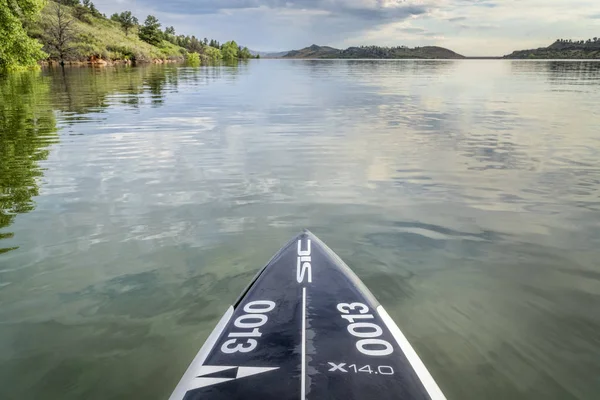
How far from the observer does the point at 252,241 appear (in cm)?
779

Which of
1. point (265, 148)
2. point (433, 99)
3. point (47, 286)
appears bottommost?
point (47, 286)

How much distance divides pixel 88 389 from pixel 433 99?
30.6m

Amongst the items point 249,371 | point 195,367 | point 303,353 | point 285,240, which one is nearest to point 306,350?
point 303,353

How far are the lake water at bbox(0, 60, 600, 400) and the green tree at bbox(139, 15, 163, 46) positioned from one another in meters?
163

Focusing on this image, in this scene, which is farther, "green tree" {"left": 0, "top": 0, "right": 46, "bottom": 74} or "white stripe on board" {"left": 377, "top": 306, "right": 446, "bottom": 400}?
"green tree" {"left": 0, "top": 0, "right": 46, "bottom": 74}

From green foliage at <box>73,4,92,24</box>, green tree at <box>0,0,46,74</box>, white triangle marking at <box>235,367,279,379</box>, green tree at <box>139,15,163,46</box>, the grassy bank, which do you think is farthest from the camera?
green tree at <box>139,15,163,46</box>

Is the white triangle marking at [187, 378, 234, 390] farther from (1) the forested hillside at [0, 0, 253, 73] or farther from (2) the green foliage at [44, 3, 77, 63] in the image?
(2) the green foliage at [44, 3, 77, 63]

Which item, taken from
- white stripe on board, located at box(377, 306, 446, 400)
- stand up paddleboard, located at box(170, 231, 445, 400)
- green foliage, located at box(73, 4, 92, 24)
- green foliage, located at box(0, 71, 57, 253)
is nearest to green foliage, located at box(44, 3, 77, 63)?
green foliage, located at box(73, 4, 92, 24)

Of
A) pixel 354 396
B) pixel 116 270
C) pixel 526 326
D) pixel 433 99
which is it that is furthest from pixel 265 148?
pixel 433 99

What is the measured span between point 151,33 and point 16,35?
438 feet

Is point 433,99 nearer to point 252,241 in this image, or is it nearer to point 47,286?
point 252,241

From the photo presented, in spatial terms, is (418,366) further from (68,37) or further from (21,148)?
(68,37)

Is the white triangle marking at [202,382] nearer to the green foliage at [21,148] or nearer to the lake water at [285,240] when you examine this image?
the lake water at [285,240]

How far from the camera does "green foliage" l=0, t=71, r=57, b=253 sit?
30.8 feet
